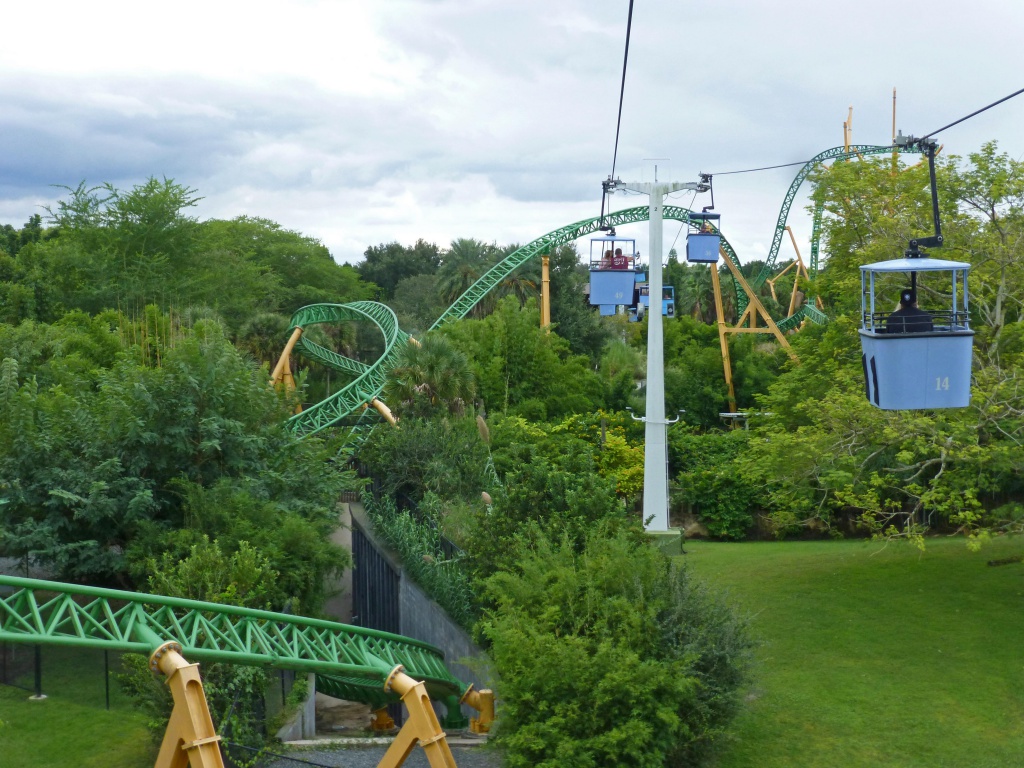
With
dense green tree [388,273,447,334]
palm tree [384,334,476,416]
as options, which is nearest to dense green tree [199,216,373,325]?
dense green tree [388,273,447,334]

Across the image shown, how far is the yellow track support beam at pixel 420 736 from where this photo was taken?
402 inches

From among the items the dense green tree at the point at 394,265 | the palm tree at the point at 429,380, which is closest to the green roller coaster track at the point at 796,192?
the palm tree at the point at 429,380

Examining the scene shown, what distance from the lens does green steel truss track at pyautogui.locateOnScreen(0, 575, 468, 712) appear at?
8.88m

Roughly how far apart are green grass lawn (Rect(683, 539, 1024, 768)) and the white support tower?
5.77ft

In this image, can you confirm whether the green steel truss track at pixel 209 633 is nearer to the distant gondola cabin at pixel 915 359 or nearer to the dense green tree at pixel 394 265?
the distant gondola cabin at pixel 915 359

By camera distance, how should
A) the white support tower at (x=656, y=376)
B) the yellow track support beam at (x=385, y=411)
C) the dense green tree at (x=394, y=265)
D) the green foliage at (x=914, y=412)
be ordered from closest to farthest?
the green foliage at (x=914, y=412) < the white support tower at (x=656, y=376) < the yellow track support beam at (x=385, y=411) < the dense green tree at (x=394, y=265)

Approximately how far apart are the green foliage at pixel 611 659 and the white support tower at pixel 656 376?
7818 mm

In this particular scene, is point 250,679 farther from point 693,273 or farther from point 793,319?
point 693,273

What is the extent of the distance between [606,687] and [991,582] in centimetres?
1034

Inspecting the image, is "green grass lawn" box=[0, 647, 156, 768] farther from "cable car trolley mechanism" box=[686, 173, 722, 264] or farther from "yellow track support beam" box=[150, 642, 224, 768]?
"cable car trolley mechanism" box=[686, 173, 722, 264]

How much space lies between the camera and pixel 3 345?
83.2 feet

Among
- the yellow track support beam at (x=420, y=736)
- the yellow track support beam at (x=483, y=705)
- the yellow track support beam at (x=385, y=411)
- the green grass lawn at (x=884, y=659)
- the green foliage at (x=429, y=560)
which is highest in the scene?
the yellow track support beam at (x=385, y=411)

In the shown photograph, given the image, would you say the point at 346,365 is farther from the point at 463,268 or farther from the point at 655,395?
the point at 655,395

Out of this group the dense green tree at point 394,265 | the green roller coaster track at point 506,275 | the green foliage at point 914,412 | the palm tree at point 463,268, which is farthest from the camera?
the dense green tree at point 394,265
